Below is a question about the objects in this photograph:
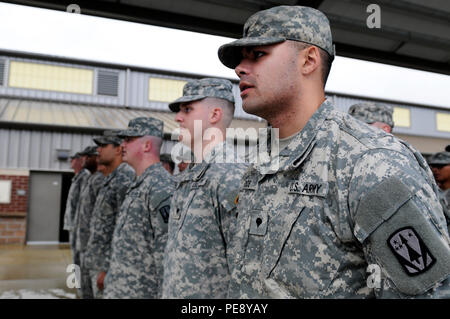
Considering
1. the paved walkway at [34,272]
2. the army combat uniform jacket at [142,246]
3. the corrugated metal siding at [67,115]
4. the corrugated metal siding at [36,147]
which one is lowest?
the paved walkway at [34,272]

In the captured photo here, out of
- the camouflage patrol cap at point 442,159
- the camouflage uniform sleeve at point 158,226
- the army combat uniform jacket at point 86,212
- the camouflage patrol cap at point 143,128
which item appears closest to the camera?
the camouflage uniform sleeve at point 158,226

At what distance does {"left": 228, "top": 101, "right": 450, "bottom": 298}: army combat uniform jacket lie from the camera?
3.39ft

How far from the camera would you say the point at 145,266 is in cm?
322

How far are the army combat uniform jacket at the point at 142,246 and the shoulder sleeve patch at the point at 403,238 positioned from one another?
2.26m

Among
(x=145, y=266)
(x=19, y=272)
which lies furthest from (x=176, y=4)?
(x=19, y=272)

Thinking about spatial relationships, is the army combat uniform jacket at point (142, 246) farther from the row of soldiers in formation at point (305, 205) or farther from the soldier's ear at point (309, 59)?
the soldier's ear at point (309, 59)

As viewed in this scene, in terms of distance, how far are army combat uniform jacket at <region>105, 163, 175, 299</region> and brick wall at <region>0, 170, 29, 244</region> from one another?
1030 centimetres

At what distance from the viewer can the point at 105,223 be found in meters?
4.29

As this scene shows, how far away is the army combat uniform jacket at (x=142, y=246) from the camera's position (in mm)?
3164

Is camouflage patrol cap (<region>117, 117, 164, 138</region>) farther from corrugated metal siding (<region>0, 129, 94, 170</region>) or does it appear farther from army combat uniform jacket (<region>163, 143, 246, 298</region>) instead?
corrugated metal siding (<region>0, 129, 94, 170</region>)

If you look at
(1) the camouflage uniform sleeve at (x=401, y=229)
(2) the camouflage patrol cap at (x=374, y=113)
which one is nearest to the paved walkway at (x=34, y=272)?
(2) the camouflage patrol cap at (x=374, y=113)

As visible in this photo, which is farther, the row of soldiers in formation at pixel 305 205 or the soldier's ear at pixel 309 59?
the soldier's ear at pixel 309 59

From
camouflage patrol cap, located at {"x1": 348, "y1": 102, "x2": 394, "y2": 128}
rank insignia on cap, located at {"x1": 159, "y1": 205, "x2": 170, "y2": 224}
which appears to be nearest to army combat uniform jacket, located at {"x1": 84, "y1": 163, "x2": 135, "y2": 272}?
rank insignia on cap, located at {"x1": 159, "y1": 205, "x2": 170, "y2": 224}

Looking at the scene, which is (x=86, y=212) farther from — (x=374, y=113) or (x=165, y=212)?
(x=374, y=113)
